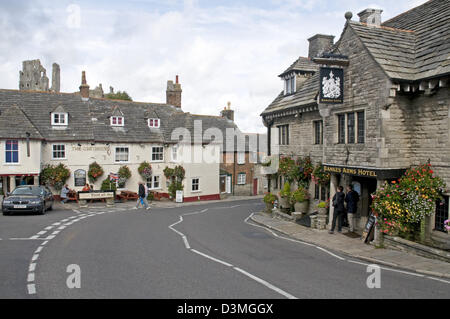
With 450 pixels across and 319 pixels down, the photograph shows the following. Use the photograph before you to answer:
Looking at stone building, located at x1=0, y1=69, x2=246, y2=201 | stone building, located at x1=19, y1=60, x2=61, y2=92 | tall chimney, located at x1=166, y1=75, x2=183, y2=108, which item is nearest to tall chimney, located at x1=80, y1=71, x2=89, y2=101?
stone building, located at x1=0, y1=69, x2=246, y2=201

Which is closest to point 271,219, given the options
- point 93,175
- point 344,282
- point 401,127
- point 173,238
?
point 173,238

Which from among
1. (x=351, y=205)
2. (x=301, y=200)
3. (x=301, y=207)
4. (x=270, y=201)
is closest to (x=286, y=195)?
(x=270, y=201)

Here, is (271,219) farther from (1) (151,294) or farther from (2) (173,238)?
(1) (151,294)

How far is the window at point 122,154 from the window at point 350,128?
2278 cm

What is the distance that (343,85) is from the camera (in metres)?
15.4

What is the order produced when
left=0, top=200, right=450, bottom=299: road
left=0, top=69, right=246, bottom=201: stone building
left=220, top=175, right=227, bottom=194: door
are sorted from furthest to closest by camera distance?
left=220, top=175, right=227, bottom=194: door
left=0, top=69, right=246, bottom=201: stone building
left=0, top=200, right=450, bottom=299: road

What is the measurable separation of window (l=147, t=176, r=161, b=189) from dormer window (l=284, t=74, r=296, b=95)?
16.7 m

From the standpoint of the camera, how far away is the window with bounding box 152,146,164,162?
115 ft

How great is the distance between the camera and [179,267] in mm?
10023

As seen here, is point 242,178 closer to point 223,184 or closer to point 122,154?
point 223,184

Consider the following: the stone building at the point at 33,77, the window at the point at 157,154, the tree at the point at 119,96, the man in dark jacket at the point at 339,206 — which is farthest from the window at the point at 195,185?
the stone building at the point at 33,77

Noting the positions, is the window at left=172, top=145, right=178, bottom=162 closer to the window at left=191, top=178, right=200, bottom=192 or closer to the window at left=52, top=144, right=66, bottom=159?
the window at left=191, top=178, right=200, bottom=192

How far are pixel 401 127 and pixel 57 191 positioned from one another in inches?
1029

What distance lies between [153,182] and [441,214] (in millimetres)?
26567
